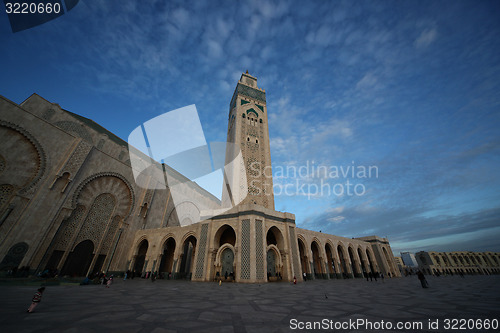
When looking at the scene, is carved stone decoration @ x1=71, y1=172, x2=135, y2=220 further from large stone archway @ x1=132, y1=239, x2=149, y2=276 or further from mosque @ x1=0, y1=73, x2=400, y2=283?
large stone archway @ x1=132, y1=239, x2=149, y2=276

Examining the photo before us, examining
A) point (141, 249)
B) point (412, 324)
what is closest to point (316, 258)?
point (141, 249)

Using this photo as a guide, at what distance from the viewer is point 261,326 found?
2588 mm

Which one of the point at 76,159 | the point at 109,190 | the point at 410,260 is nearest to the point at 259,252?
the point at 109,190

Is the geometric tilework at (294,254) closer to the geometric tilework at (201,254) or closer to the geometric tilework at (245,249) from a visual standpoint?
the geometric tilework at (245,249)

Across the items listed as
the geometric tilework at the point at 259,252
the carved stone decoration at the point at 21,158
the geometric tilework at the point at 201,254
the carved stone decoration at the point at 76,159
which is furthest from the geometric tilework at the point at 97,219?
the geometric tilework at the point at 259,252

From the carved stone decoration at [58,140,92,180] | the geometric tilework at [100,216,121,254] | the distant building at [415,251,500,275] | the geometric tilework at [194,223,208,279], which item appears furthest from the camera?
the distant building at [415,251,500,275]

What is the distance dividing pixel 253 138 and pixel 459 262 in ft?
203

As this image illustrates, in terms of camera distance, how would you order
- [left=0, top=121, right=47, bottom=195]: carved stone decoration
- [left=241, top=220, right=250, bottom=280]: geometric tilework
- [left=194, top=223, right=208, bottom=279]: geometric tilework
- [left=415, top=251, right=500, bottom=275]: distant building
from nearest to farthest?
[left=0, top=121, right=47, bottom=195]: carved stone decoration → [left=241, top=220, right=250, bottom=280]: geometric tilework → [left=194, top=223, right=208, bottom=279]: geometric tilework → [left=415, top=251, right=500, bottom=275]: distant building

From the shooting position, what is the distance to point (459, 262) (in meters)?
45.1

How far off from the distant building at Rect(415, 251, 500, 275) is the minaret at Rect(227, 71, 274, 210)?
1981 inches

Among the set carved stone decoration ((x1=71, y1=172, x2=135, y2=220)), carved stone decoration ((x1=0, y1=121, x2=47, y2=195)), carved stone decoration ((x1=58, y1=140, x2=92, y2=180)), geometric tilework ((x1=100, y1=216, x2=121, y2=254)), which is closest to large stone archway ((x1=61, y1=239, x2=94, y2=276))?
geometric tilework ((x1=100, y1=216, x2=121, y2=254))

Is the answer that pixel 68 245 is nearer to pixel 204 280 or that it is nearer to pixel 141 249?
pixel 141 249

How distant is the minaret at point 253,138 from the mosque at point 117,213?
0.13m

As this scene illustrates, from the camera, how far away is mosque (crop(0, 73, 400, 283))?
10062mm
